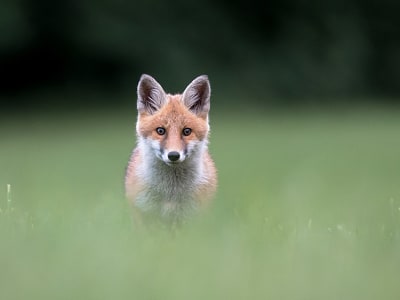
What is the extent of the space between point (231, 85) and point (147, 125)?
1855 cm

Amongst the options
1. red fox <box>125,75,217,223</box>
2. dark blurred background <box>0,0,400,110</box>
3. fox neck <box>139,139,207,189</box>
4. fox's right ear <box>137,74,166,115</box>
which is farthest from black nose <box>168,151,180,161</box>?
dark blurred background <box>0,0,400,110</box>

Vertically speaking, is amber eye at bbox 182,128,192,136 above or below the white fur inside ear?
below

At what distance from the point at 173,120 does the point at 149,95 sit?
517 millimetres

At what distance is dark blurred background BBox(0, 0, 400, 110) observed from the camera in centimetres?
2508

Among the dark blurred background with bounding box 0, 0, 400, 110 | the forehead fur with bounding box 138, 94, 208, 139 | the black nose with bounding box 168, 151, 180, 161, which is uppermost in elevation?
the dark blurred background with bounding box 0, 0, 400, 110

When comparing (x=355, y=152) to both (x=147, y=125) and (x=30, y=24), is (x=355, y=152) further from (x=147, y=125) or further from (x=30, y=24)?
(x=30, y=24)

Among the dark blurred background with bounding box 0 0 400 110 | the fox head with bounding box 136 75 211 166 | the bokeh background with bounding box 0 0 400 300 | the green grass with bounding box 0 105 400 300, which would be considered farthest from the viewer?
the dark blurred background with bounding box 0 0 400 110

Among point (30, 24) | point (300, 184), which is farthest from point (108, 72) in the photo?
point (300, 184)

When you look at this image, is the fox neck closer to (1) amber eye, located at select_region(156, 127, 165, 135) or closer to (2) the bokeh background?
(1) amber eye, located at select_region(156, 127, 165, 135)

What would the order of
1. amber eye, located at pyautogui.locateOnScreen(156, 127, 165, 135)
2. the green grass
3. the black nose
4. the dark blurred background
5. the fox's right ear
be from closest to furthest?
1. the green grass
2. the black nose
3. amber eye, located at pyautogui.locateOnScreen(156, 127, 165, 135)
4. the fox's right ear
5. the dark blurred background

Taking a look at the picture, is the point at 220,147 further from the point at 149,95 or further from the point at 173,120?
the point at 173,120

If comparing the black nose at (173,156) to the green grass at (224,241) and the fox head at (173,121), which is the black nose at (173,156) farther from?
the green grass at (224,241)

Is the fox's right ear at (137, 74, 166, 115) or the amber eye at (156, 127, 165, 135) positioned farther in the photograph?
the fox's right ear at (137, 74, 166, 115)

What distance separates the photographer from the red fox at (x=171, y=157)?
27.3 ft
